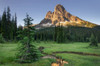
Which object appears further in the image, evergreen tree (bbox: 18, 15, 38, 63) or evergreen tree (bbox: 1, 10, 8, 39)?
evergreen tree (bbox: 1, 10, 8, 39)

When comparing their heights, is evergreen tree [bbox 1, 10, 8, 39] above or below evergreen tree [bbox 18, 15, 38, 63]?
above

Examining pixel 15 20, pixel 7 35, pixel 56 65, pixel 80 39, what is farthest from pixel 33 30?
pixel 80 39

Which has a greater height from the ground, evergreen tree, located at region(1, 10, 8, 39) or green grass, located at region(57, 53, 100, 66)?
evergreen tree, located at region(1, 10, 8, 39)

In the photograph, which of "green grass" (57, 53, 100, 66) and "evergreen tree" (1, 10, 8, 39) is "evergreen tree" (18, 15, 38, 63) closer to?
"green grass" (57, 53, 100, 66)

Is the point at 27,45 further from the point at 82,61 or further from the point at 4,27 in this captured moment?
the point at 4,27

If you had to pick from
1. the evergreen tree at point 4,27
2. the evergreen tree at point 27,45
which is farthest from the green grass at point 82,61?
the evergreen tree at point 4,27

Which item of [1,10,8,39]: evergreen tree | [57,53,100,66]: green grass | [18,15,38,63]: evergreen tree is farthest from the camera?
[1,10,8,39]: evergreen tree

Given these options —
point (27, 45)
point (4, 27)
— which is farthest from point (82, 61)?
point (4, 27)

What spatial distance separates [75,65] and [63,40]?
221ft

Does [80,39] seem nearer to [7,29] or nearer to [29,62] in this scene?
[7,29]

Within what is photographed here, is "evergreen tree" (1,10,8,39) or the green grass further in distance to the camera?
"evergreen tree" (1,10,8,39)

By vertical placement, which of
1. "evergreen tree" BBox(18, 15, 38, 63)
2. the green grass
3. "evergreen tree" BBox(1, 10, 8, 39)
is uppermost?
"evergreen tree" BBox(1, 10, 8, 39)

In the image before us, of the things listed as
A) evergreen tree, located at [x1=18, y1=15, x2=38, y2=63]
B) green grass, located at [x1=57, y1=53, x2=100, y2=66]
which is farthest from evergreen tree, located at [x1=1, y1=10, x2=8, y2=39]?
green grass, located at [x1=57, y1=53, x2=100, y2=66]

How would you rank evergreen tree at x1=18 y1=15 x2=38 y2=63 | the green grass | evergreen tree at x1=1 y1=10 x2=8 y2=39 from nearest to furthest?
evergreen tree at x1=18 y1=15 x2=38 y2=63 < the green grass < evergreen tree at x1=1 y1=10 x2=8 y2=39
